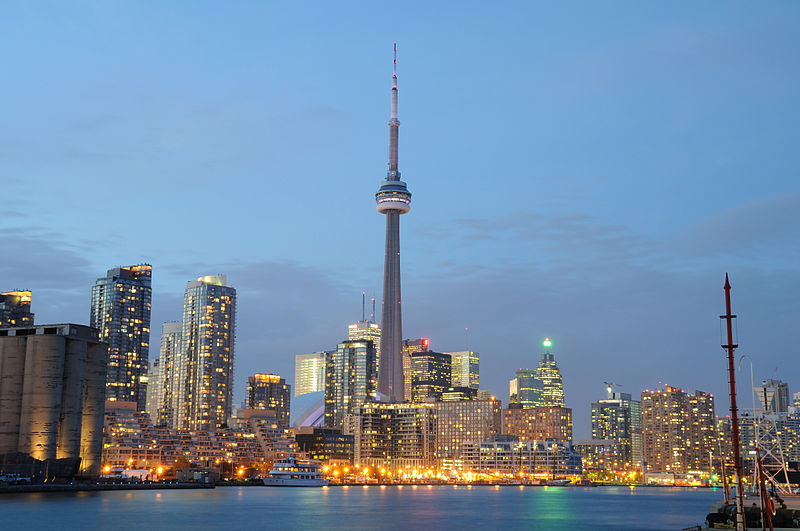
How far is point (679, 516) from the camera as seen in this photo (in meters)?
165

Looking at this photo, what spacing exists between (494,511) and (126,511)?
69.7m

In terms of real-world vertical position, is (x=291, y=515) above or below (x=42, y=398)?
below

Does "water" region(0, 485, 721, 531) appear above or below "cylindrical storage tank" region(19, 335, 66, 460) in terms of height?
below

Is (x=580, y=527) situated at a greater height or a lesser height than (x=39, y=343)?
lesser

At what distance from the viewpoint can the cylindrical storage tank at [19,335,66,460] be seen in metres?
193

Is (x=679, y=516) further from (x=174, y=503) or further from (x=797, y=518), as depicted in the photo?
(x=174, y=503)

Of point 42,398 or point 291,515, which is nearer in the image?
point 291,515

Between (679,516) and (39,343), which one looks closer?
(679,516)

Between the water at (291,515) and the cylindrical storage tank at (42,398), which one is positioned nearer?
the water at (291,515)

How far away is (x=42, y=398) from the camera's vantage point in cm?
19400

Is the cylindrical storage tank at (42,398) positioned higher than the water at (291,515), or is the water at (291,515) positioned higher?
the cylindrical storage tank at (42,398)

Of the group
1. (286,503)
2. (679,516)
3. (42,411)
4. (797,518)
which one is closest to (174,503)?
(286,503)

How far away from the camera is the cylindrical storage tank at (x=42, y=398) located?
634 feet

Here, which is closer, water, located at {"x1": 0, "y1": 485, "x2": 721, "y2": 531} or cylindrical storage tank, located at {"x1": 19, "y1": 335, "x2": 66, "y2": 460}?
water, located at {"x1": 0, "y1": 485, "x2": 721, "y2": 531}
